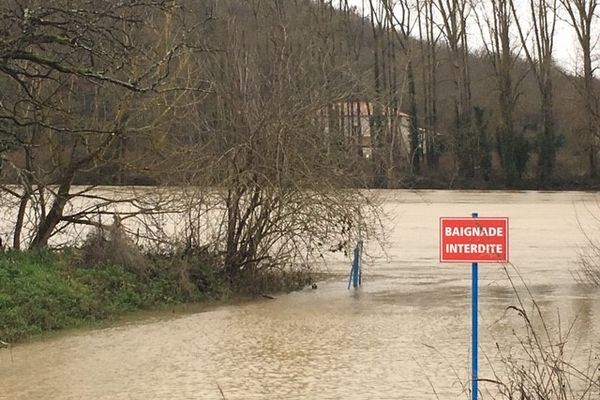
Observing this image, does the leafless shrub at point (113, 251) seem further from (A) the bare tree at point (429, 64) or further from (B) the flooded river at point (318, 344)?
(A) the bare tree at point (429, 64)

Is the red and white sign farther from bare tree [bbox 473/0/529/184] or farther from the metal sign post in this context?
bare tree [bbox 473/0/529/184]

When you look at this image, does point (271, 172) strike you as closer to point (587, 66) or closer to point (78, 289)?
point (78, 289)

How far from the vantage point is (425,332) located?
14.1 metres

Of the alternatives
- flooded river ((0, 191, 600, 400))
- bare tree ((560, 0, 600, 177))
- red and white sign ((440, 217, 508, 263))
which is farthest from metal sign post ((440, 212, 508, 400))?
bare tree ((560, 0, 600, 177))

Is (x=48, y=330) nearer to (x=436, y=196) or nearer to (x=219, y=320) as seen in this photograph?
(x=219, y=320)

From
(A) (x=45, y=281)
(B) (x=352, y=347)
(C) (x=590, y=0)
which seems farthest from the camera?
(C) (x=590, y=0)

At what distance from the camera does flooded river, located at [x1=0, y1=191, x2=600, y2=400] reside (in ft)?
34.3

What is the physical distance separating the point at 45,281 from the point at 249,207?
4.26 meters

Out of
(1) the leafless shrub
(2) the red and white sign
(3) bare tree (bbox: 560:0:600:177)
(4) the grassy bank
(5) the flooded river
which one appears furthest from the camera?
(3) bare tree (bbox: 560:0:600:177)

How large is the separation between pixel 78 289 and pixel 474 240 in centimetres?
907

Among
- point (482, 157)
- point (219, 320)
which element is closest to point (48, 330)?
point (219, 320)

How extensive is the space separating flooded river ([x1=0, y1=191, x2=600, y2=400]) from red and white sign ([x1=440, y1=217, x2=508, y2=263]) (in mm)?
2219

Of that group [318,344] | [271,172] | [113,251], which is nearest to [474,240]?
[318,344]

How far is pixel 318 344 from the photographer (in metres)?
13.1
